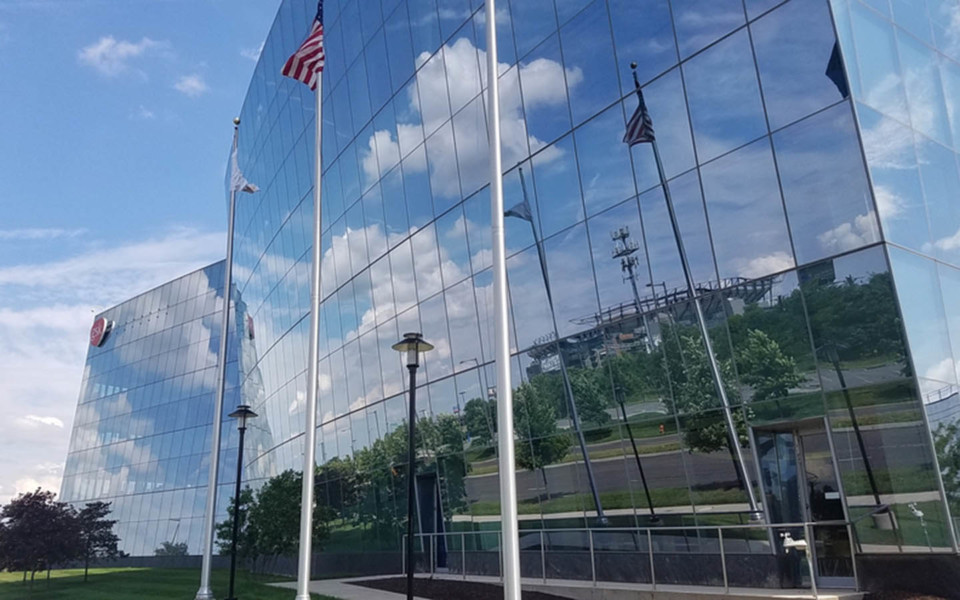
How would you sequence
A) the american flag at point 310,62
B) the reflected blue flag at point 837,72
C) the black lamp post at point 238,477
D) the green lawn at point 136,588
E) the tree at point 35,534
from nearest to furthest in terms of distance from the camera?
the reflected blue flag at point 837,72, the american flag at point 310,62, the black lamp post at point 238,477, the green lawn at point 136,588, the tree at point 35,534

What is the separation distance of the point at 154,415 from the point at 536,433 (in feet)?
208

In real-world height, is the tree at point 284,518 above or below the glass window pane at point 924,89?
below

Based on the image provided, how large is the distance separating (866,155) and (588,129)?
788 centimetres

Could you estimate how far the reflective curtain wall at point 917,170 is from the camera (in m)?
13.6

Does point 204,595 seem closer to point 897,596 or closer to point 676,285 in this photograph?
point 676,285

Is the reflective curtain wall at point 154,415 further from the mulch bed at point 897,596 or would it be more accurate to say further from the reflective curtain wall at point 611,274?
the mulch bed at point 897,596

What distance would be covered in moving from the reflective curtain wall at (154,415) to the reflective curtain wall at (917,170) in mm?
59034

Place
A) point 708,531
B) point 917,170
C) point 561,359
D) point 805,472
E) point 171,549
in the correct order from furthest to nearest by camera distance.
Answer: point 171,549, point 561,359, point 708,531, point 805,472, point 917,170

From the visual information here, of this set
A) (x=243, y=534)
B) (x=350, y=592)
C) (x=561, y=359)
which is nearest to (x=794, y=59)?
(x=561, y=359)

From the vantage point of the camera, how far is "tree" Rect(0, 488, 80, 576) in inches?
1674

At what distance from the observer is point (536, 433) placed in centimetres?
2286

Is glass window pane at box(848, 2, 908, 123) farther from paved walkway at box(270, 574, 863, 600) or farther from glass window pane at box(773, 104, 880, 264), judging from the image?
paved walkway at box(270, 574, 863, 600)

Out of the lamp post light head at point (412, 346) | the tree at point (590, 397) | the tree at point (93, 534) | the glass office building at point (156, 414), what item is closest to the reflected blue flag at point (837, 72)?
the tree at point (590, 397)

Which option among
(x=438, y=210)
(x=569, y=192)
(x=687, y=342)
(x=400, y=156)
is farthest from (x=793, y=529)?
(x=400, y=156)
